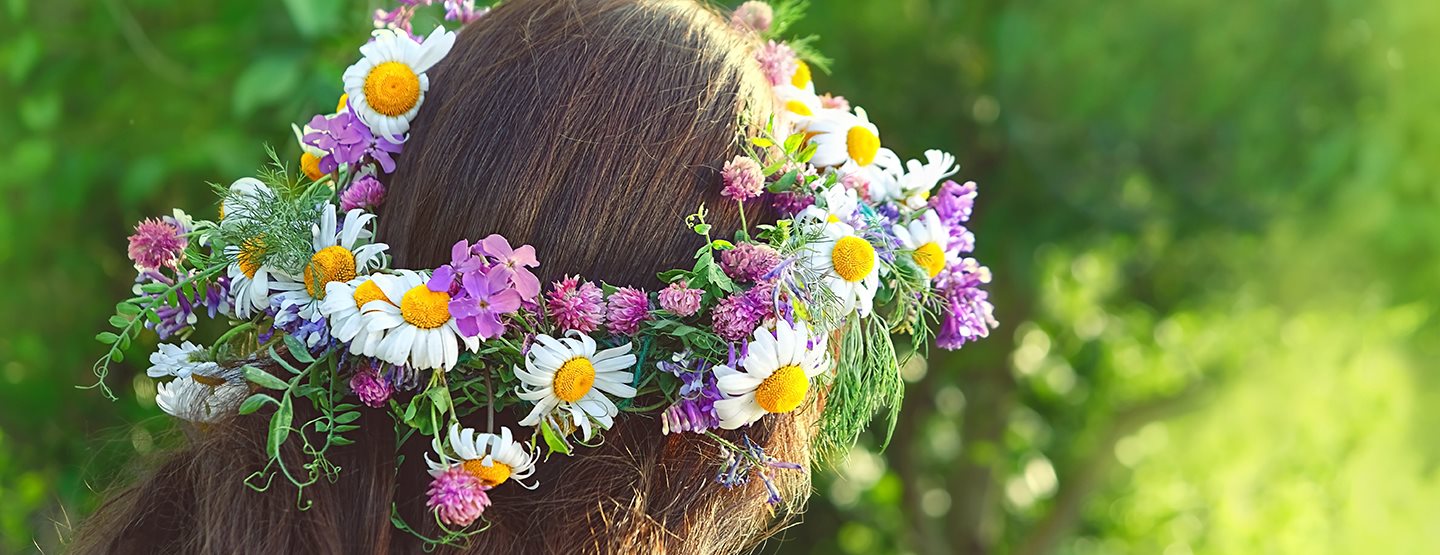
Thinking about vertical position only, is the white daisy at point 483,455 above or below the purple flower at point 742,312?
below

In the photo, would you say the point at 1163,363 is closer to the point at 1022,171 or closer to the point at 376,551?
the point at 1022,171

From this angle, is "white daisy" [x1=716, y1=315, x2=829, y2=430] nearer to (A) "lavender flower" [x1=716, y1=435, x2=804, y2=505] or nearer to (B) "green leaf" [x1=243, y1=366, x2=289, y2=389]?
(A) "lavender flower" [x1=716, y1=435, x2=804, y2=505]

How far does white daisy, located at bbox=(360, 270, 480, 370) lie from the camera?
90 centimetres

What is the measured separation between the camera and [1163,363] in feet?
10.9

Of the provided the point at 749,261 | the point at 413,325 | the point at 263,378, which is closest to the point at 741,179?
the point at 749,261

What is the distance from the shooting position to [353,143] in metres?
1.05

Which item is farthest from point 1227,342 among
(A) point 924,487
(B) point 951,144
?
(B) point 951,144

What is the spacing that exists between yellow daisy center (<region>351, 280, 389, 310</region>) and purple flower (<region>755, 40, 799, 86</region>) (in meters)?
0.39

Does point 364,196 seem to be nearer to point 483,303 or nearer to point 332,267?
point 332,267

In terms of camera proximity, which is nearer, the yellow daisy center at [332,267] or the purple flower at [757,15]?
the yellow daisy center at [332,267]

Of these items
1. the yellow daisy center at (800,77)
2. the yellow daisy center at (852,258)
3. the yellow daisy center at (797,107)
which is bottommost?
the yellow daisy center at (852,258)

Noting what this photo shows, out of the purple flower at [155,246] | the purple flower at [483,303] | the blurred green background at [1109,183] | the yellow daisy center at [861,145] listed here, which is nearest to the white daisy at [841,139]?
the yellow daisy center at [861,145]

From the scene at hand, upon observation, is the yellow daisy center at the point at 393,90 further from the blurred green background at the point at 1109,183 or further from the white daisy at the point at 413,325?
the blurred green background at the point at 1109,183

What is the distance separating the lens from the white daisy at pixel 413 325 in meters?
0.90
